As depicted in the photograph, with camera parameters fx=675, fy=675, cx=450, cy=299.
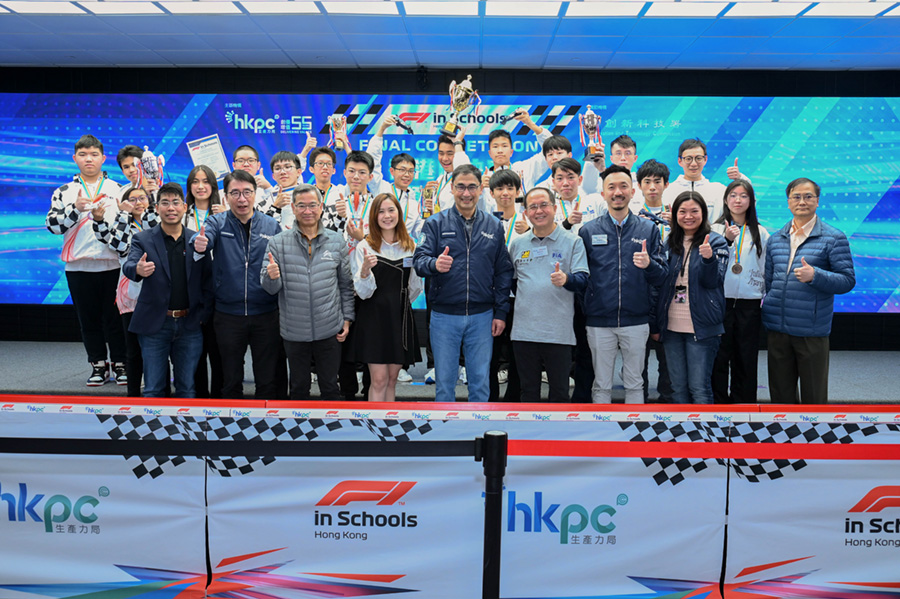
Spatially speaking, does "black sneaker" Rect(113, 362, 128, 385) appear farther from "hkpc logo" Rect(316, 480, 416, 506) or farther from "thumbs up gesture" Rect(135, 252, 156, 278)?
"hkpc logo" Rect(316, 480, 416, 506)

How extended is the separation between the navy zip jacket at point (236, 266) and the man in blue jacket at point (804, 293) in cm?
309

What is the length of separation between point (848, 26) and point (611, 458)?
5739 millimetres

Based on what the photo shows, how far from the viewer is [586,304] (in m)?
3.91

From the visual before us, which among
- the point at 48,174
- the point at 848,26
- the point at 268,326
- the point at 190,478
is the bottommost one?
the point at 190,478

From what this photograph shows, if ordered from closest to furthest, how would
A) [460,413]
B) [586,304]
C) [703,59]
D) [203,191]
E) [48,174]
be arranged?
[460,413] → [586,304] → [203,191] → [703,59] → [48,174]

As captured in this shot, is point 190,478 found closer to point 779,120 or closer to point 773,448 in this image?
point 773,448

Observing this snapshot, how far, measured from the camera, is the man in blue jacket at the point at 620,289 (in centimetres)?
382

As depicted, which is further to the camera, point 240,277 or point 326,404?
point 240,277

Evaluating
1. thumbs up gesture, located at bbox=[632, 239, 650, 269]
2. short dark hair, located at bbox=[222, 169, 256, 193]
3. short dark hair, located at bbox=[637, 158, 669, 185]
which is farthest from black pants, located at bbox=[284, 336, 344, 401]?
short dark hair, located at bbox=[637, 158, 669, 185]

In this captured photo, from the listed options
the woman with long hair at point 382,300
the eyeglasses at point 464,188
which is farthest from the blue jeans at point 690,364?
the woman with long hair at point 382,300

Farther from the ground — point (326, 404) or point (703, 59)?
point (703, 59)

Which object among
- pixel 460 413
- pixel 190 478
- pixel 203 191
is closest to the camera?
pixel 190 478

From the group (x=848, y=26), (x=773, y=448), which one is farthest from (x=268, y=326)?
(x=848, y=26)

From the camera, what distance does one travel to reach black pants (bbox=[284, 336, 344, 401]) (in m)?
3.95
